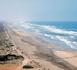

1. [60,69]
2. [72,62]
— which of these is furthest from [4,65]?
[72,62]

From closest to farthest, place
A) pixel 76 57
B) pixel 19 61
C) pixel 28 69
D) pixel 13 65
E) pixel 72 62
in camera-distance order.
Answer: pixel 28 69 < pixel 13 65 < pixel 19 61 < pixel 72 62 < pixel 76 57

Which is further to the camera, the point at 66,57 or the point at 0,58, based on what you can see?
the point at 66,57

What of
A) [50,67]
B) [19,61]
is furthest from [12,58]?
[50,67]

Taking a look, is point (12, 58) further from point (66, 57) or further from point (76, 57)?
point (76, 57)

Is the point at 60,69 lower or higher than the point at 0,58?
lower

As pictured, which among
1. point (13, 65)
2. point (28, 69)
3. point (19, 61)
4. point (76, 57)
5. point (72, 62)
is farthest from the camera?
point (76, 57)

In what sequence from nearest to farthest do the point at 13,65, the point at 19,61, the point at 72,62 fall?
1. the point at 13,65
2. the point at 19,61
3. the point at 72,62

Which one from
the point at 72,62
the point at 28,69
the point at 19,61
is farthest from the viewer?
the point at 72,62

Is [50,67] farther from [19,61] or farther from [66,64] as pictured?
[19,61]

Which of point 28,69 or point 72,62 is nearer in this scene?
point 28,69
